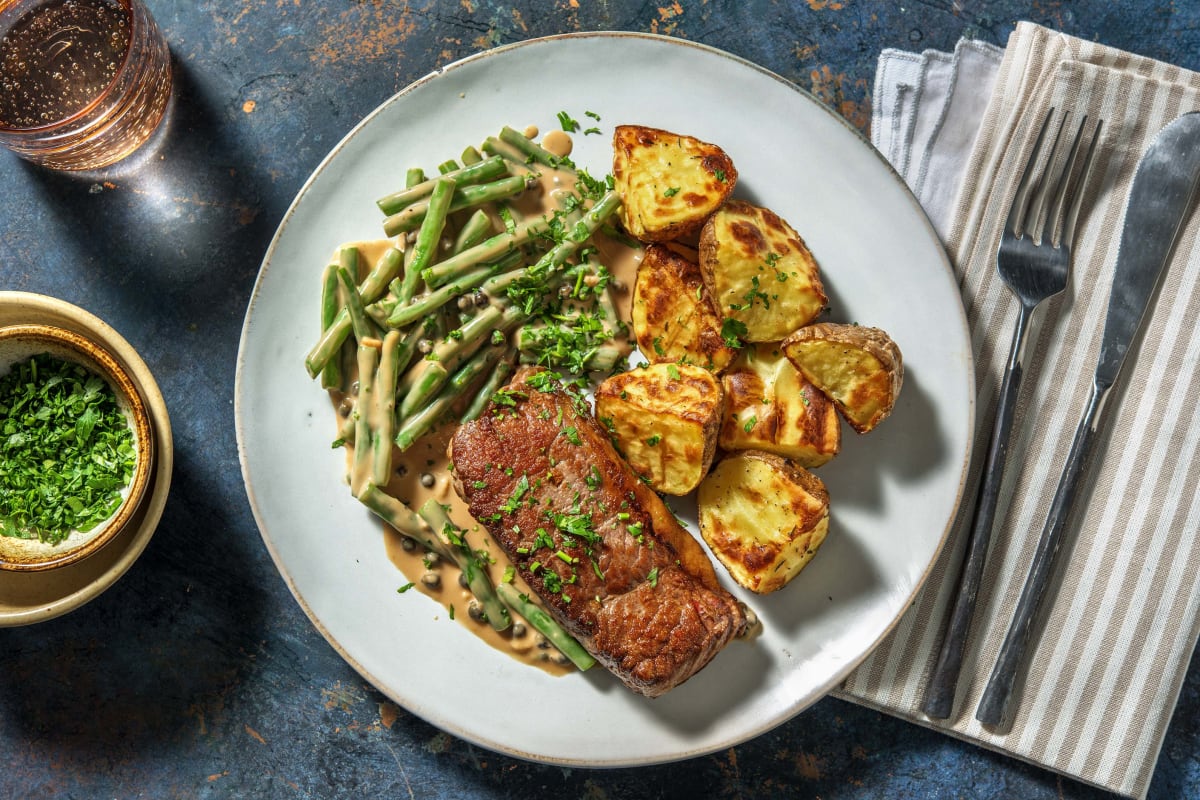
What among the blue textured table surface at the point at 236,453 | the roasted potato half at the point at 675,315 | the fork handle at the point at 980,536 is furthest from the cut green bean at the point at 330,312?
the fork handle at the point at 980,536

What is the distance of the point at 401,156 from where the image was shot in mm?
3525

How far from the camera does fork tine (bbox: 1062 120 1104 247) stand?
3.45 meters

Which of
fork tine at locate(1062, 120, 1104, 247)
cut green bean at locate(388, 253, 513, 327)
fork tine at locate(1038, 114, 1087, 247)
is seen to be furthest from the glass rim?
fork tine at locate(1062, 120, 1104, 247)

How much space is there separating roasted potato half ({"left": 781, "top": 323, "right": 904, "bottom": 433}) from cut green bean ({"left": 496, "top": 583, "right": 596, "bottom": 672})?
1.40 m

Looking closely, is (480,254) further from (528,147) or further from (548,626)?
(548,626)

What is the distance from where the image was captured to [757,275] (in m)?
3.10

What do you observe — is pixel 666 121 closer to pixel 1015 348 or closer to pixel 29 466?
pixel 1015 348

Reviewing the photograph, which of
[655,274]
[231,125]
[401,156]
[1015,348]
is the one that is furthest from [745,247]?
[231,125]

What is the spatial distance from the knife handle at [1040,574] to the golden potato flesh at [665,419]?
4.89ft

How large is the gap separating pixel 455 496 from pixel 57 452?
5.38ft

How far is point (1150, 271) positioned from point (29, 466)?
468cm

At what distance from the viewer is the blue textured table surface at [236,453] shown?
371cm

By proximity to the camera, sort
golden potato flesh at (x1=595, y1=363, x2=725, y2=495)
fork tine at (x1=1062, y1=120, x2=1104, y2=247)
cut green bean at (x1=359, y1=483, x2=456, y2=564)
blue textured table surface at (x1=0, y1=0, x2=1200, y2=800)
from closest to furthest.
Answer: golden potato flesh at (x1=595, y1=363, x2=725, y2=495) → cut green bean at (x1=359, y1=483, x2=456, y2=564) → fork tine at (x1=1062, y1=120, x2=1104, y2=247) → blue textured table surface at (x1=0, y1=0, x2=1200, y2=800)

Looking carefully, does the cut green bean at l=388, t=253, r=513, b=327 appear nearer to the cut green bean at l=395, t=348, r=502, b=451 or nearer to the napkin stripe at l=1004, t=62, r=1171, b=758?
the cut green bean at l=395, t=348, r=502, b=451
